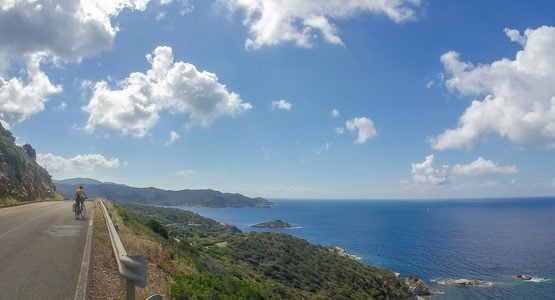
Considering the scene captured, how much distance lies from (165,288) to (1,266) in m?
4.10

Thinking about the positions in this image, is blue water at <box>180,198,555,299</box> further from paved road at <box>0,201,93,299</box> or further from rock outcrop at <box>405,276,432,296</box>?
paved road at <box>0,201,93,299</box>

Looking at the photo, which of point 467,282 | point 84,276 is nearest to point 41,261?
point 84,276

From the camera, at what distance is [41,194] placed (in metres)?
55.4

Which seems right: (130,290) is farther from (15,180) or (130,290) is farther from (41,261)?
(15,180)

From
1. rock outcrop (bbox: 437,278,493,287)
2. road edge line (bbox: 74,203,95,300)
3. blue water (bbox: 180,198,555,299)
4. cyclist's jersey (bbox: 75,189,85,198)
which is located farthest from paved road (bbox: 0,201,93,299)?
rock outcrop (bbox: 437,278,493,287)

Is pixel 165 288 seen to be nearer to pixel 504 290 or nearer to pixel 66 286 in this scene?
pixel 66 286

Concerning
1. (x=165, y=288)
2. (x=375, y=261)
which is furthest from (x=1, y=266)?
(x=375, y=261)

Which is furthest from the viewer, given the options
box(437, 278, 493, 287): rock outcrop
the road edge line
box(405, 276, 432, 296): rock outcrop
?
box(437, 278, 493, 287): rock outcrop

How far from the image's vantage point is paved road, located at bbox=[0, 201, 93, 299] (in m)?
7.68

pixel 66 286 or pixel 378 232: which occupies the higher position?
pixel 66 286

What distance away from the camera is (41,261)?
34.1 ft

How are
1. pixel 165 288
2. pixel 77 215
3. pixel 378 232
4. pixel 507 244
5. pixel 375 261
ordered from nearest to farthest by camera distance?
pixel 165 288, pixel 77 215, pixel 375 261, pixel 507 244, pixel 378 232

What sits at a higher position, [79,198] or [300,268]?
[79,198]

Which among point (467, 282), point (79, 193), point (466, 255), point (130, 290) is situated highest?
point (79, 193)
